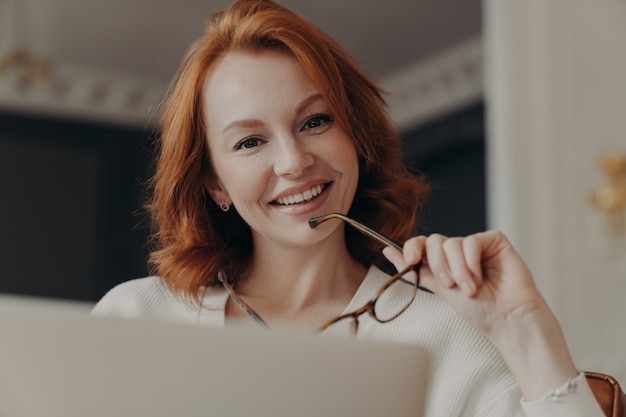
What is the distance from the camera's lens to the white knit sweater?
1143 mm

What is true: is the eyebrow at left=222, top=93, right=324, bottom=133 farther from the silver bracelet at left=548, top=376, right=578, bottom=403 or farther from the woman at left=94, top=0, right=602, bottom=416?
the silver bracelet at left=548, top=376, right=578, bottom=403

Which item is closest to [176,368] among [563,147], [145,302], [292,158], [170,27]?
[292,158]

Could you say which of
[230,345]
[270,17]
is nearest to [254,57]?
[270,17]

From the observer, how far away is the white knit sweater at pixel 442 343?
1143 mm

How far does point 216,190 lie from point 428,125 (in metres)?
4.00

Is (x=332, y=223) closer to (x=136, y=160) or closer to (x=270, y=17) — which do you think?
(x=270, y=17)

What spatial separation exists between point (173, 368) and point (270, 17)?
2.17 feet

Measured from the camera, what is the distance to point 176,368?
74cm

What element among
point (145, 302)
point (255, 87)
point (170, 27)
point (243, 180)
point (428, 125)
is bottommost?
point (428, 125)

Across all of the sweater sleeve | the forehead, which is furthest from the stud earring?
the sweater sleeve

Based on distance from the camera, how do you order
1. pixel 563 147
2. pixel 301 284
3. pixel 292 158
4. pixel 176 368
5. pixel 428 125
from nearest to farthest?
pixel 176 368 < pixel 292 158 < pixel 301 284 < pixel 563 147 < pixel 428 125

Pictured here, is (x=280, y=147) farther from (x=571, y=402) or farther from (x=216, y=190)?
(x=571, y=402)

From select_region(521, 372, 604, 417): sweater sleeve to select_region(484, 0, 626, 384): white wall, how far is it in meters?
2.13

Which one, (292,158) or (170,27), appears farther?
(170,27)
